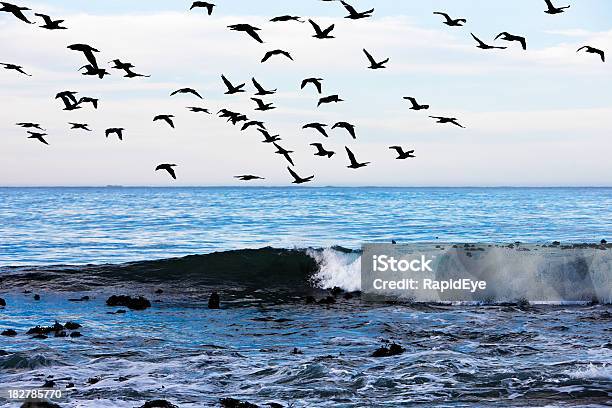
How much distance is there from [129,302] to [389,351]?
1018 cm

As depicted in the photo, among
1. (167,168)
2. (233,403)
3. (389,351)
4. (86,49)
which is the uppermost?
(86,49)

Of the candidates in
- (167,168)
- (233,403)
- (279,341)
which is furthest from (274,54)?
(233,403)

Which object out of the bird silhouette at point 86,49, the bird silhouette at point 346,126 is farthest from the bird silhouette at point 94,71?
the bird silhouette at point 346,126

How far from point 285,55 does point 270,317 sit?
7197 mm

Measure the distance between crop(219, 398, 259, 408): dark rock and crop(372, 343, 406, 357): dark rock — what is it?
4.23 m

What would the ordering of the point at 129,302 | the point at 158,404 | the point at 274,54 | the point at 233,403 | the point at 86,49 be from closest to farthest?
the point at 158,404
the point at 233,403
the point at 86,49
the point at 274,54
the point at 129,302

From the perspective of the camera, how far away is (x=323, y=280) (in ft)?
105

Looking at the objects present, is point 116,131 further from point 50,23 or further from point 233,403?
point 233,403

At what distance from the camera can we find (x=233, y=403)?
43.6 ft

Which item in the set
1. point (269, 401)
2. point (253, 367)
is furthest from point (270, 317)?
point (269, 401)

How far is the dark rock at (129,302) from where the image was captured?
78.4ft

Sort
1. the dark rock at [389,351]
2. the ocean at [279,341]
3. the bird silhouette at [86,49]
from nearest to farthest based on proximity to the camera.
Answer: the ocean at [279,341] < the dark rock at [389,351] < the bird silhouette at [86,49]

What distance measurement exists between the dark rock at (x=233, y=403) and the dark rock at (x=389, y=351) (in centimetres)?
423

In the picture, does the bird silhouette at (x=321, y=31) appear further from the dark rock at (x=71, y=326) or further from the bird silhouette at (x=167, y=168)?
the dark rock at (x=71, y=326)
